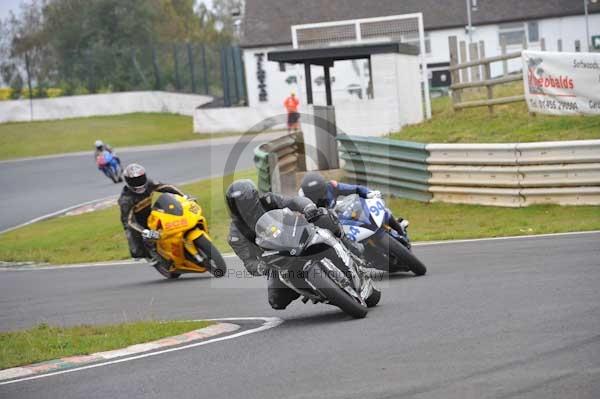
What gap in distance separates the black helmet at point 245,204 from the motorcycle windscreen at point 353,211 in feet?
4.16

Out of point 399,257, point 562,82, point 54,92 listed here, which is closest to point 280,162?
point 562,82

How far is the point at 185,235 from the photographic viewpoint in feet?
46.9

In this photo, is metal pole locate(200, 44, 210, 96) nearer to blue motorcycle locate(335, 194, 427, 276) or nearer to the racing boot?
blue motorcycle locate(335, 194, 427, 276)

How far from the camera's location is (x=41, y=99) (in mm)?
53719

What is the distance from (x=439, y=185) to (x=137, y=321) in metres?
9.36

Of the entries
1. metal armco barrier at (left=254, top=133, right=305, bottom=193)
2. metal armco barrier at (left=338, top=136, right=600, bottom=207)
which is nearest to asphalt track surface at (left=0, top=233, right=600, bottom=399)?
metal armco barrier at (left=338, top=136, right=600, bottom=207)

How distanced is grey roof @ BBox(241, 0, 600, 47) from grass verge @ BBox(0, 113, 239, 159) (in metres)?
6.64

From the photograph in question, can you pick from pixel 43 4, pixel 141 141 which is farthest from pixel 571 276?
pixel 43 4

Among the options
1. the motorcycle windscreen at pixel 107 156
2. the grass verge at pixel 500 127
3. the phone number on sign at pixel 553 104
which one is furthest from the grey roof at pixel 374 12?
the phone number on sign at pixel 553 104

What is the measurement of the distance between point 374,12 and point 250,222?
44930 millimetres

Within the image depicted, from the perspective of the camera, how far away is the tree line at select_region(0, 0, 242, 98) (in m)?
55.5

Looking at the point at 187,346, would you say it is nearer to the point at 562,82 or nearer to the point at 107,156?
the point at 562,82

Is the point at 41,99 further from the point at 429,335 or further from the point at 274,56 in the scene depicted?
the point at 429,335

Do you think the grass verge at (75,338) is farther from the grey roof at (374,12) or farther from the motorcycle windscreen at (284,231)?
the grey roof at (374,12)
